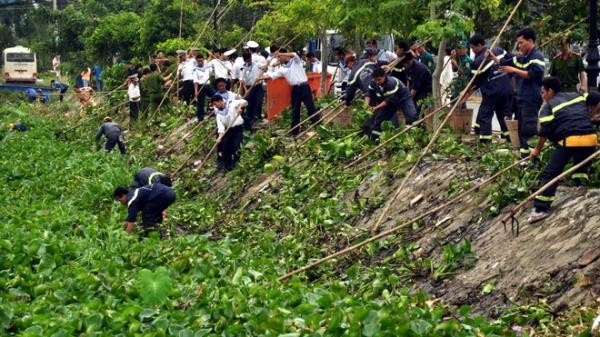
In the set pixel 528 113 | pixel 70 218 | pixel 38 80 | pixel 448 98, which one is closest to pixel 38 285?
pixel 70 218

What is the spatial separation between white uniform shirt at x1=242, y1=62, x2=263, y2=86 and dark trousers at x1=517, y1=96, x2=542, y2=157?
8445 millimetres

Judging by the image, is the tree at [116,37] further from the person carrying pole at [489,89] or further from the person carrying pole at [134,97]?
the person carrying pole at [489,89]

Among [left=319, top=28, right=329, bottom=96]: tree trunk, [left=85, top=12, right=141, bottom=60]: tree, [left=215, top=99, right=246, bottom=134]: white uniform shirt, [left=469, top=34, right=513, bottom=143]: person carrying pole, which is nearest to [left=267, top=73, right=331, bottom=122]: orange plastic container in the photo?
[left=319, top=28, right=329, bottom=96]: tree trunk

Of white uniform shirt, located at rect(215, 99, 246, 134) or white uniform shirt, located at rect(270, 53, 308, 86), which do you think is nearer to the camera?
white uniform shirt, located at rect(215, 99, 246, 134)

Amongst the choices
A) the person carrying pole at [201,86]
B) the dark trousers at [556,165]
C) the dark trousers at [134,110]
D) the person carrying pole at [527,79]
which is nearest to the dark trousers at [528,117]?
the person carrying pole at [527,79]

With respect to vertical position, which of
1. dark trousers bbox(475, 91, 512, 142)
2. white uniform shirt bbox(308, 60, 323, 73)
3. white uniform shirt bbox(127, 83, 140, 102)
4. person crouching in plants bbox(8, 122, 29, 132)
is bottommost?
person crouching in plants bbox(8, 122, 29, 132)

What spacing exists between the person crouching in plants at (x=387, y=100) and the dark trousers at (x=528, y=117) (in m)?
3.00

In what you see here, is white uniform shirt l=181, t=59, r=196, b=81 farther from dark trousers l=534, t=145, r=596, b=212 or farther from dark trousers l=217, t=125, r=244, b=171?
dark trousers l=534, t=145, r=596, b=212

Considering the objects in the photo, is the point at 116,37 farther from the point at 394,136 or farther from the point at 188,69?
the point at 394,136

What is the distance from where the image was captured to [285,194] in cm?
1795

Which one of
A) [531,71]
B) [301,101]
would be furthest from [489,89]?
[301,101]

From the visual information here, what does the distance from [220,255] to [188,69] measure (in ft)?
→ 42.6

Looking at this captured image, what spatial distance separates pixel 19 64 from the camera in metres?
61.8

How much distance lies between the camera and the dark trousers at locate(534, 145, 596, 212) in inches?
464
